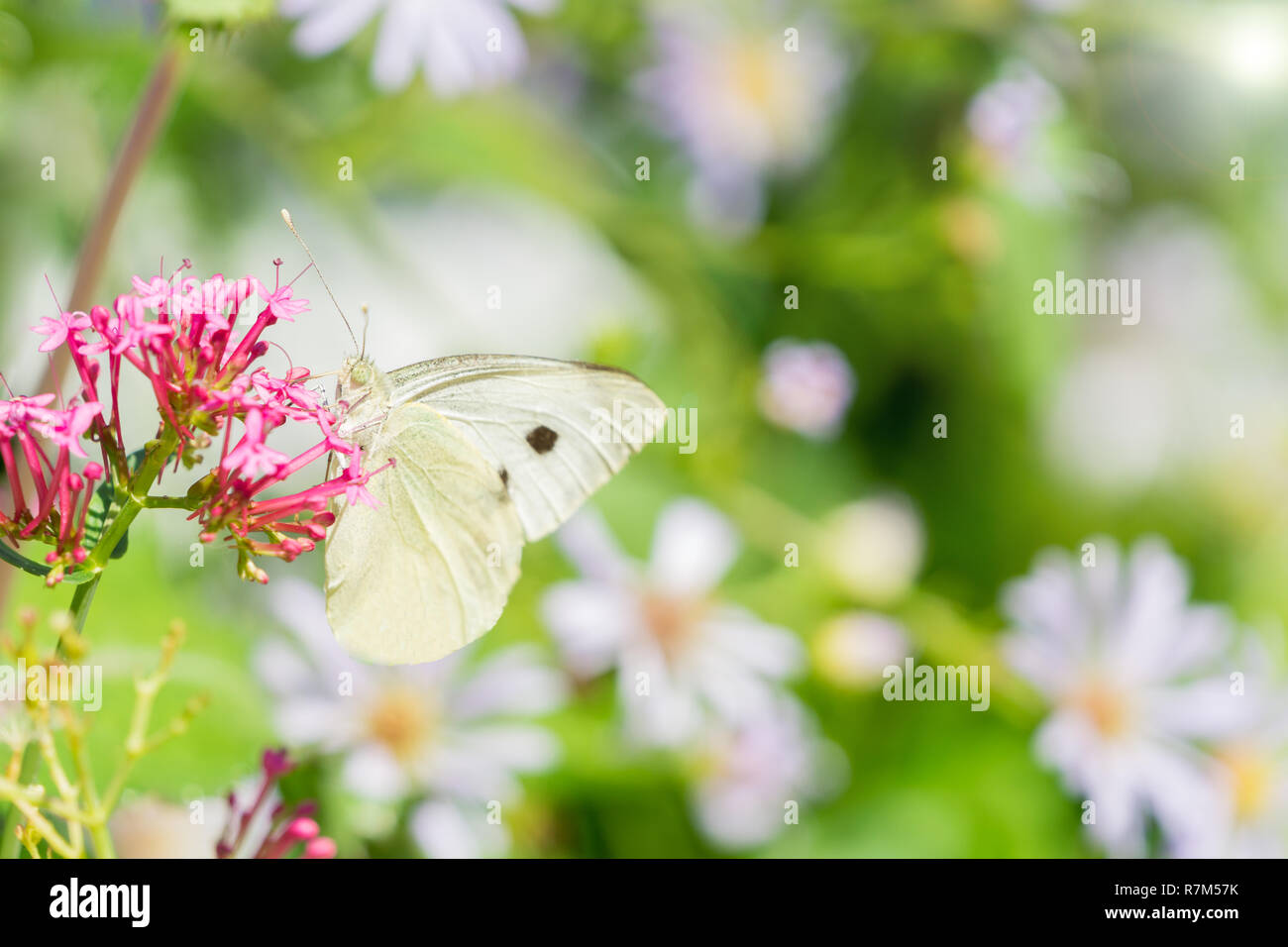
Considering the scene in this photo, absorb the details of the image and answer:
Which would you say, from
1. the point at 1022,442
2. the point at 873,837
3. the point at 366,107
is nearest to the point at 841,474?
the point at 1022,442

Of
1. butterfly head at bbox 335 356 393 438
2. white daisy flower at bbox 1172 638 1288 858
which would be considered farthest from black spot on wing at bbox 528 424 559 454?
white daisy flower at bbox 1172 638 1288 858

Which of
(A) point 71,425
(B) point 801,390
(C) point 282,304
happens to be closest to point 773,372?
(B) point 801,390

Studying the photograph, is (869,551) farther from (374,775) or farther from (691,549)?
(374,775)

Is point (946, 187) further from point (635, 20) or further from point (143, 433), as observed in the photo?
point (143, 433)

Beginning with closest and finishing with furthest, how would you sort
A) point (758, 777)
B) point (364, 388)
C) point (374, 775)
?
point (364, 388) < point (374, 775) < point (758, 777)

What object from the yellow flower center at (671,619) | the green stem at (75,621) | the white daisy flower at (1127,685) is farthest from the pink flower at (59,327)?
the white daisy flower at (1127,685)

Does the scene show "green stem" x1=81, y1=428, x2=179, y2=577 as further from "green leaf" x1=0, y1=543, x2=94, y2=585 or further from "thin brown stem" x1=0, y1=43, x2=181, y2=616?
"thin brown stem" x1=0, y1=43, x2=181, y2=616

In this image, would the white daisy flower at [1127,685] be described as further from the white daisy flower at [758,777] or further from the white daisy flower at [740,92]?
the white daisy flower at [740,92]
